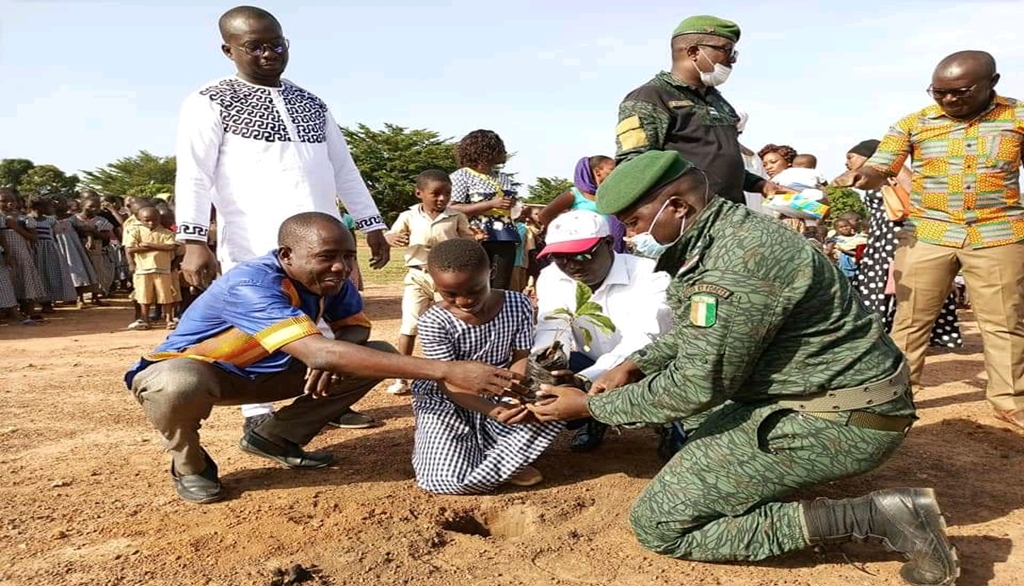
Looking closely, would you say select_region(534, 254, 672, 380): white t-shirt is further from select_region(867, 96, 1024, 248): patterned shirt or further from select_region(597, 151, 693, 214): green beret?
select_region(867, 96, 1024, 248): patterned shirt

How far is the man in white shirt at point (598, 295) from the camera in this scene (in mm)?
3855

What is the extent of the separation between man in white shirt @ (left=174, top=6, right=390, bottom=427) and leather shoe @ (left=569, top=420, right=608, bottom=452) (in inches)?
63.0

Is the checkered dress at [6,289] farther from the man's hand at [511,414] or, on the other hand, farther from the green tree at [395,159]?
the green tree at [395,159]

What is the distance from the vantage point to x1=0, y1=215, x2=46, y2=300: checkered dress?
31.6 ft

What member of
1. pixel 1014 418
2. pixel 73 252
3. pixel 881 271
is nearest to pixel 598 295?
pixel 1014 418

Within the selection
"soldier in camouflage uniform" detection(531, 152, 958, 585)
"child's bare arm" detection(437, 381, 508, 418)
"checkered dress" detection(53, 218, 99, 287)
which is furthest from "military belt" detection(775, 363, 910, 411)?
"checkered dress" detection(53, 218, 99, 287)

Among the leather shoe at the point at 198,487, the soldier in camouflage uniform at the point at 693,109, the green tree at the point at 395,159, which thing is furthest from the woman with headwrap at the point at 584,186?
the green tree at the point at 395,159

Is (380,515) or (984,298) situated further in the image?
(984,298)

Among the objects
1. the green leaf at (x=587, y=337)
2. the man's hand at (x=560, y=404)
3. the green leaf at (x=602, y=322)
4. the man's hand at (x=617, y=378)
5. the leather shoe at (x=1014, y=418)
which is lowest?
the leather shoe at (x=1014, y=418)

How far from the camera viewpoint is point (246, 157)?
3709mm

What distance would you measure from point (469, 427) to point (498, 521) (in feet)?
1.68

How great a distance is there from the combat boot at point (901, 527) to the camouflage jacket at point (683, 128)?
6.51 ft

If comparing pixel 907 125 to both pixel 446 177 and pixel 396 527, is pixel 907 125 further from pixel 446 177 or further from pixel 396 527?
pixel 396 527

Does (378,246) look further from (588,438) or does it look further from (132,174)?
(132,174)
